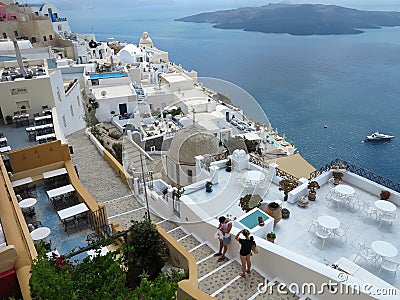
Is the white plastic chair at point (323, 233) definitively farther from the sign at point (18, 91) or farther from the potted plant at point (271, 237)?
the sign at point (18, 91)

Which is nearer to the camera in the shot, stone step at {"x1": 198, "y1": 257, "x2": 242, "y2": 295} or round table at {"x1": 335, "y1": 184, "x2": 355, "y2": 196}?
stone step at {"x1": 198, "y1": 257, "x2": 242, "y2": 295}

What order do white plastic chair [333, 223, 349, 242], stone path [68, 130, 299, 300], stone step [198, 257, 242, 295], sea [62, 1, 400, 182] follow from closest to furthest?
1. stone path [68, 130, 299, 300]
2. stone step [198, 257, 242, 295]
3. white plastic chair [333, 223, 349, 242]
4. sea [62, 1, 400, 182]

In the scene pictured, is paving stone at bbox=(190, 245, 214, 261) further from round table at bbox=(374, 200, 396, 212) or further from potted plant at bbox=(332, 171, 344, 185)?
potted plant at bbox=(332, 171, 344, 185)

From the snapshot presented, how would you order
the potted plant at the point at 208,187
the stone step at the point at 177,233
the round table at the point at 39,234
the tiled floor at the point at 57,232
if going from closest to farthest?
the round table at the point at 39,234 → the tiled floor at the point at 57,232 → the stone step at the point at 177,233 → the potted plant at the point at 208,187

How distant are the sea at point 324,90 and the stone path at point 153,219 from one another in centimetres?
765

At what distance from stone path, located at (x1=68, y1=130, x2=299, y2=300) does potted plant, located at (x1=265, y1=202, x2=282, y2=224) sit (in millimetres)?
2033

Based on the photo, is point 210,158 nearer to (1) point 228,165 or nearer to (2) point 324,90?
(1) point 228,165

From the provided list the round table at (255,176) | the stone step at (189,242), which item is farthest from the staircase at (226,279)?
the round table at (255,176)

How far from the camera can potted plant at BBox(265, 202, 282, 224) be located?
35.4ft

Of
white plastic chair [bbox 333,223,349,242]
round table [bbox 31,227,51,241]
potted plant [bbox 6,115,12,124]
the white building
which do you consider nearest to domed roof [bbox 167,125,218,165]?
white plastic chair [bbox 333,223,349,242]

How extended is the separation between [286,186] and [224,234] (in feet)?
13.9

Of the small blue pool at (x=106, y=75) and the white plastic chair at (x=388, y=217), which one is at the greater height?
the white plastic chair at (x=388, y=217)

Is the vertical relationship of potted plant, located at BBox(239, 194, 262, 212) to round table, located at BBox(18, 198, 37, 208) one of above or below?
below

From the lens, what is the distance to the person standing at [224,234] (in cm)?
964
